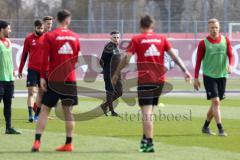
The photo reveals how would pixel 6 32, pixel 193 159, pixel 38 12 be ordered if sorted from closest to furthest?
pixel 193 159 < pixel 6 32 < pixel 38 12

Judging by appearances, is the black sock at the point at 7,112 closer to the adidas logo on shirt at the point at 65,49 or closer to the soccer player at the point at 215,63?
the adidas logo on shirt at the point at 65,49

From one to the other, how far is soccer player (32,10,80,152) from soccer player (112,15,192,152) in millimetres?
776

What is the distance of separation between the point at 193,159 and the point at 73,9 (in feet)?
178

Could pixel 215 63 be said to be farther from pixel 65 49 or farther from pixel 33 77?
pixel 33 77

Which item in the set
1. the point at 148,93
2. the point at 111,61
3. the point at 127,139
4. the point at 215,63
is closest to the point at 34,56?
the point at 111,61

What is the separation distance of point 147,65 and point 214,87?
3038 mm

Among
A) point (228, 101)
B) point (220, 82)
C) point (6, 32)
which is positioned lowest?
point (228, 101)

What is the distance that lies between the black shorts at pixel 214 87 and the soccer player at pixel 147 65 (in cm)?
276

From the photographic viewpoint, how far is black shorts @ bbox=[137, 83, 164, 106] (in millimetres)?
12938

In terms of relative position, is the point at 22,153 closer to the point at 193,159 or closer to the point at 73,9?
the point at 193,159

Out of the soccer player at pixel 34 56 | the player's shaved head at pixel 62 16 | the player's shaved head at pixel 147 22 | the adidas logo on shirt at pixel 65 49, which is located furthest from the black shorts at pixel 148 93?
the soccer player at pixel 34 56

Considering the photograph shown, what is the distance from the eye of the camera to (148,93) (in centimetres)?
1305

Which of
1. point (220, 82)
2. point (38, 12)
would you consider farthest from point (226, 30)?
point (220, 82)

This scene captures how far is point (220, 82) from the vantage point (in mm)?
16031
